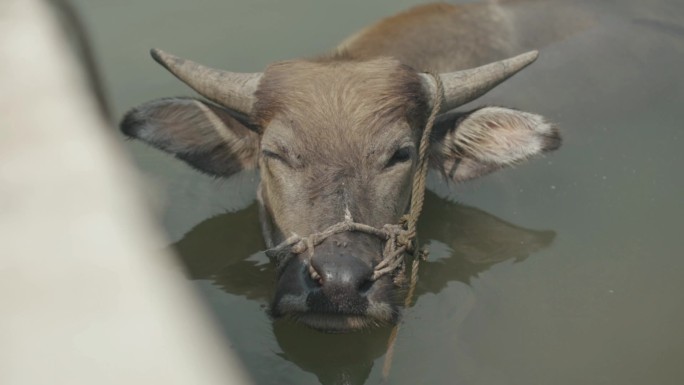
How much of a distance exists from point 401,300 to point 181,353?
2.98 metres

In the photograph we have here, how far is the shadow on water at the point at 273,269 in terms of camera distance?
477cm

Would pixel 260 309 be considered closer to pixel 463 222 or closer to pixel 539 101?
pixel 463 222

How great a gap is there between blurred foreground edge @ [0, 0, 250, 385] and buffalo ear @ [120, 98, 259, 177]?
3010mm

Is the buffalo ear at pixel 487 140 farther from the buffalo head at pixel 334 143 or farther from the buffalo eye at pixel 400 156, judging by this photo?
the buffalo eye at pixel 400 156

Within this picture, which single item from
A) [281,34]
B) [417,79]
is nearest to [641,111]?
[417,79]

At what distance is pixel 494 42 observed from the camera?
6.90m

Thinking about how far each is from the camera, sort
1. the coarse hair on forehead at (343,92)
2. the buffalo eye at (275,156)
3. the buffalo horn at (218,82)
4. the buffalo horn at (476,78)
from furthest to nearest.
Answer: the buffalo horn at (476,78), the buffalo horn at (218,82), the coarse hair on forehead at (343,92), the buffalo eye at (275,156)

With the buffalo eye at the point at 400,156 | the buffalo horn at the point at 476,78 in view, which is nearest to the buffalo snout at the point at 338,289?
the buffalo eye at the point at 400,156

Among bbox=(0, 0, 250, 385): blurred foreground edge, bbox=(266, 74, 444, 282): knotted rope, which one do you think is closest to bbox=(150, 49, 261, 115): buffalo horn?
bbox=(266, 74, 444, 282): knotted rope

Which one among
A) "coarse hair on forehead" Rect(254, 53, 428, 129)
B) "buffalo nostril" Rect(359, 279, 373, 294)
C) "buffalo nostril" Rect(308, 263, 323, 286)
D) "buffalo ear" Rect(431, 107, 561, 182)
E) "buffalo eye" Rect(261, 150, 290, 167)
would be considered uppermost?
"coarse hair on forehead" Rect(254, 53, 428, 129)

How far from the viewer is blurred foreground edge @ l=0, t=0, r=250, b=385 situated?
1824 mm

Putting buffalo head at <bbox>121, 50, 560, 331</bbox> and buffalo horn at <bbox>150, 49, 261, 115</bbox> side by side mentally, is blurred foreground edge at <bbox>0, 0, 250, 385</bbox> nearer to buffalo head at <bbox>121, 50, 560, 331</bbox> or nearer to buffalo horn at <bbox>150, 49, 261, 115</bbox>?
buffalo head at <bbox>121, 50, 560, 331</bbox>

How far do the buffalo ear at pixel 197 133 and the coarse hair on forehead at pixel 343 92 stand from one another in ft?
1.05

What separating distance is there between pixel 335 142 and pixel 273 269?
0.98 meters
